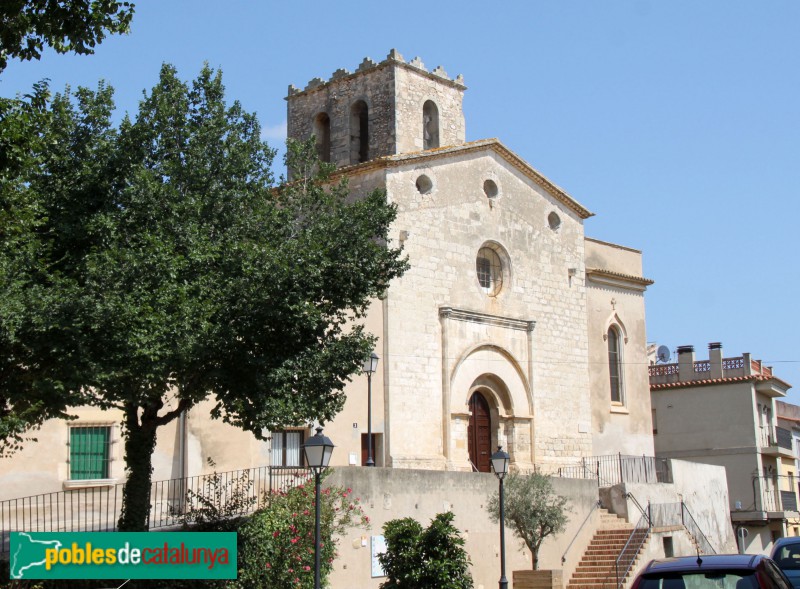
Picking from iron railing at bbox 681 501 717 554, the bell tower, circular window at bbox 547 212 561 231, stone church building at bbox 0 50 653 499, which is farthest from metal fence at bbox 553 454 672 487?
the bell tower

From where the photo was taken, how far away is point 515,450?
30422 millimetres

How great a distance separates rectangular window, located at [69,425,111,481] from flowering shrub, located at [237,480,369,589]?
4.04m

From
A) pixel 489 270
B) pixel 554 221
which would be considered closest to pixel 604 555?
pixel 489 270

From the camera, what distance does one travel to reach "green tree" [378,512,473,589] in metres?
17.8

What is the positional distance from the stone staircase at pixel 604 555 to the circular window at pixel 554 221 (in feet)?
29.8

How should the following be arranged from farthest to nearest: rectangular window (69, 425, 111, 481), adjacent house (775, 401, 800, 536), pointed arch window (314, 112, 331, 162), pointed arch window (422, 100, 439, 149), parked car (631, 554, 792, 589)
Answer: adjacent house (775, 401, 800, 536) → pointed arch window (314, 112, 331, 162) → pointed arch window (422, 100, 439, 149) → rectangular window (69, 425, 111, 481) → parked car (631, 554, 792, 589)

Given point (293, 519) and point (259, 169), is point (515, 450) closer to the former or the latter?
point (293, 519)

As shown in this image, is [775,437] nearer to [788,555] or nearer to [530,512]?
[530,512]

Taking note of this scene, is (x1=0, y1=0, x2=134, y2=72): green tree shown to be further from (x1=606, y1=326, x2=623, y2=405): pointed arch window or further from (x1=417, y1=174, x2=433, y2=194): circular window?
(x1=606, y1=326, x2=623, y2=405): pointed arch window

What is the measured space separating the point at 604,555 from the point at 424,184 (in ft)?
35.2

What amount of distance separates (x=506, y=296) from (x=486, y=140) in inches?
177

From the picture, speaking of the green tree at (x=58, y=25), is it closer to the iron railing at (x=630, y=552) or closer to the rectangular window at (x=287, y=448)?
the rectangular window at (x=287, y=448)

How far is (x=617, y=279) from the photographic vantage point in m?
36.0

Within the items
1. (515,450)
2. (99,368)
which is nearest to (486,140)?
(515,450)
